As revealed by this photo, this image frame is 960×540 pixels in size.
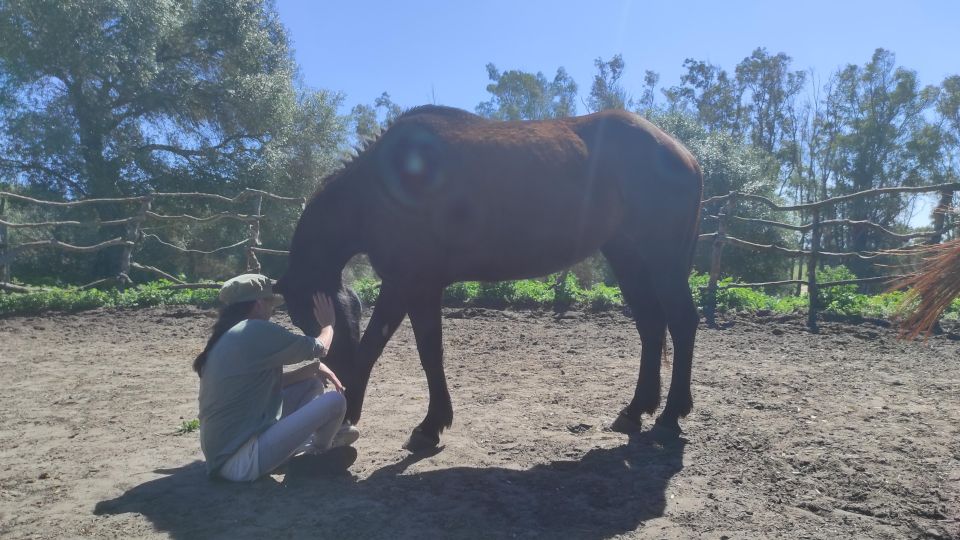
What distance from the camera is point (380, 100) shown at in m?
42.2

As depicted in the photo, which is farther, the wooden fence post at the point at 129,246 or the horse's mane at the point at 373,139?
the wooden fence post at the point at 129,246

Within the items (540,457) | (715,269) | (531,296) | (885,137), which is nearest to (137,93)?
(531,296)

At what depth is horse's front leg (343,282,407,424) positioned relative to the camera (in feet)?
12.3

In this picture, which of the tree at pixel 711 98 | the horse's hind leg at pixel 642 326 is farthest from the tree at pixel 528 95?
the horse's hind leg at pixel 642 326

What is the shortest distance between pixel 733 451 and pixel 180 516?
300 cm

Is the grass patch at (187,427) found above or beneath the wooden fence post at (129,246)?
beneath

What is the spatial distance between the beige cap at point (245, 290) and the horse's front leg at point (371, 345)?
665mm

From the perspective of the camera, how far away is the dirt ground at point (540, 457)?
2785mm

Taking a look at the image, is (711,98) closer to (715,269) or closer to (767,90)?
(767,90)

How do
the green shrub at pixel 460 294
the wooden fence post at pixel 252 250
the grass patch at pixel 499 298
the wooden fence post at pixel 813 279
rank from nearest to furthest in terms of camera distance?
the wooden fence post at pixel 813 279 → the grass patch at pixel 499 298 → the green shrub at pixel 460 294 → the wooden fence post at pixel 252 250

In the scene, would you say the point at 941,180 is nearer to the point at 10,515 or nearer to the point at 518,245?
the point at 518,245

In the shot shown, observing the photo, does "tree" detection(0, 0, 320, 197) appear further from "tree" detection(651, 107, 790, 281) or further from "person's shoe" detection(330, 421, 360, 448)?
"person's shoe" detection(330, 421, 360, 448)

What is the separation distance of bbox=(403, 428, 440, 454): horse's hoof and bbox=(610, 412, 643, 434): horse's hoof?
1.23 m

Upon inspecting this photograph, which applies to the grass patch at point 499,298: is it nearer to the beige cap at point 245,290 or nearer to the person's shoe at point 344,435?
the person's shoe at point 344,435
